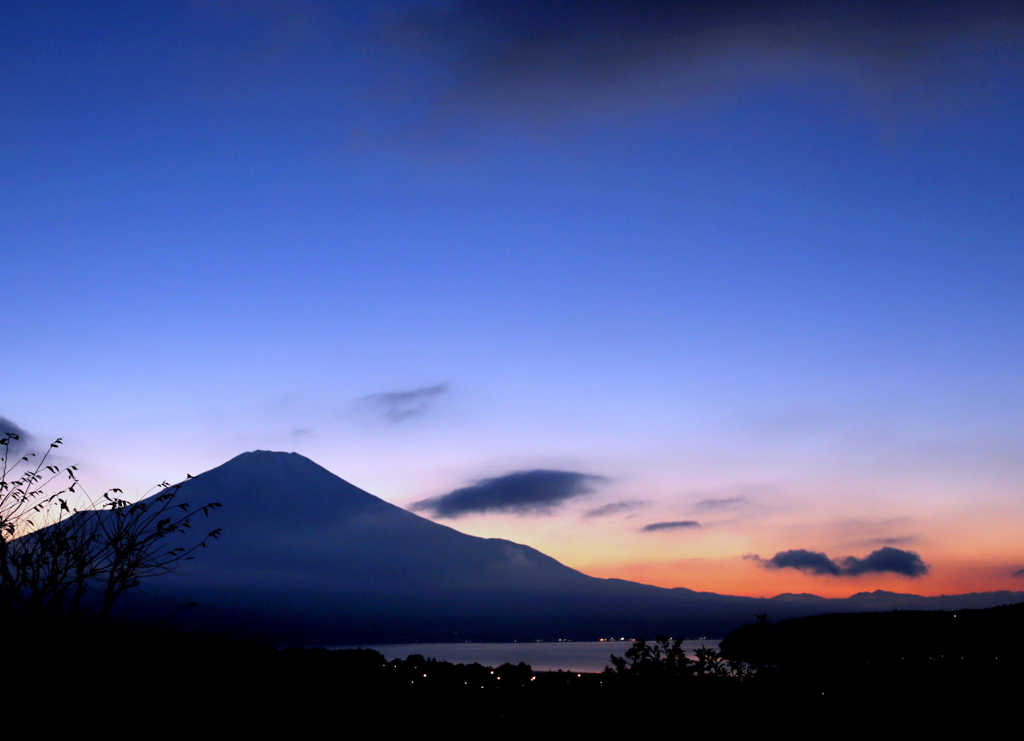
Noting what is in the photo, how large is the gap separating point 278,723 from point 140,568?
3.99 m

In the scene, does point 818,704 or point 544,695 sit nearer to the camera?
point 818,704

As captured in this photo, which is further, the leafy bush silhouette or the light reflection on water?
the light reflection on water

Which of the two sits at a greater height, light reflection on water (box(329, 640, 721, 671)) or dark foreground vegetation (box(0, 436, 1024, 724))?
dark foreground vegetation (box(0, 436, 1024, 724))

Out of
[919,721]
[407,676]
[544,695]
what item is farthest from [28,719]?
[919,721]

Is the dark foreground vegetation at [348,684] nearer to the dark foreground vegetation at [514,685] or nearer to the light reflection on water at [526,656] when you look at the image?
the dark foreground vegetation at [514,685]

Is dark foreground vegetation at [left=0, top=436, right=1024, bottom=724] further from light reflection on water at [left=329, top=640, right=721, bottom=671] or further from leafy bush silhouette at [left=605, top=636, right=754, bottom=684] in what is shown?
light reflection on water at [left=329, top=640, right=721, bottom=671]

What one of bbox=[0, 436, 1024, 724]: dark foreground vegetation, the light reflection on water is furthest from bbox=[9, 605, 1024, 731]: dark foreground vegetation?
the light reflection on water

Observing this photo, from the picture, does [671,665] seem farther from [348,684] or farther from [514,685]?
[348,684]

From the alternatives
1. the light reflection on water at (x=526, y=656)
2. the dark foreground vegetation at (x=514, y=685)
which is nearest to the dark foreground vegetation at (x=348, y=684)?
the dark foreground vegetation at (x=514, y=685)

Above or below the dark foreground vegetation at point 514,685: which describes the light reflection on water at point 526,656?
below

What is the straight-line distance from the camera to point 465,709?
967 centimetres

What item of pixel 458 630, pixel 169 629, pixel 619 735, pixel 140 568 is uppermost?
pixel 140 568

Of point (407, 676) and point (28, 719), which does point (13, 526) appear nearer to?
point (28, 719)

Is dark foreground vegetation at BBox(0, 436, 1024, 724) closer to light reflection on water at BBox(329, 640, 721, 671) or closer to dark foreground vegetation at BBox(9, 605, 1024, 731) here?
dark foreground vegetation at BBox(9, 605, 1024, 731)
